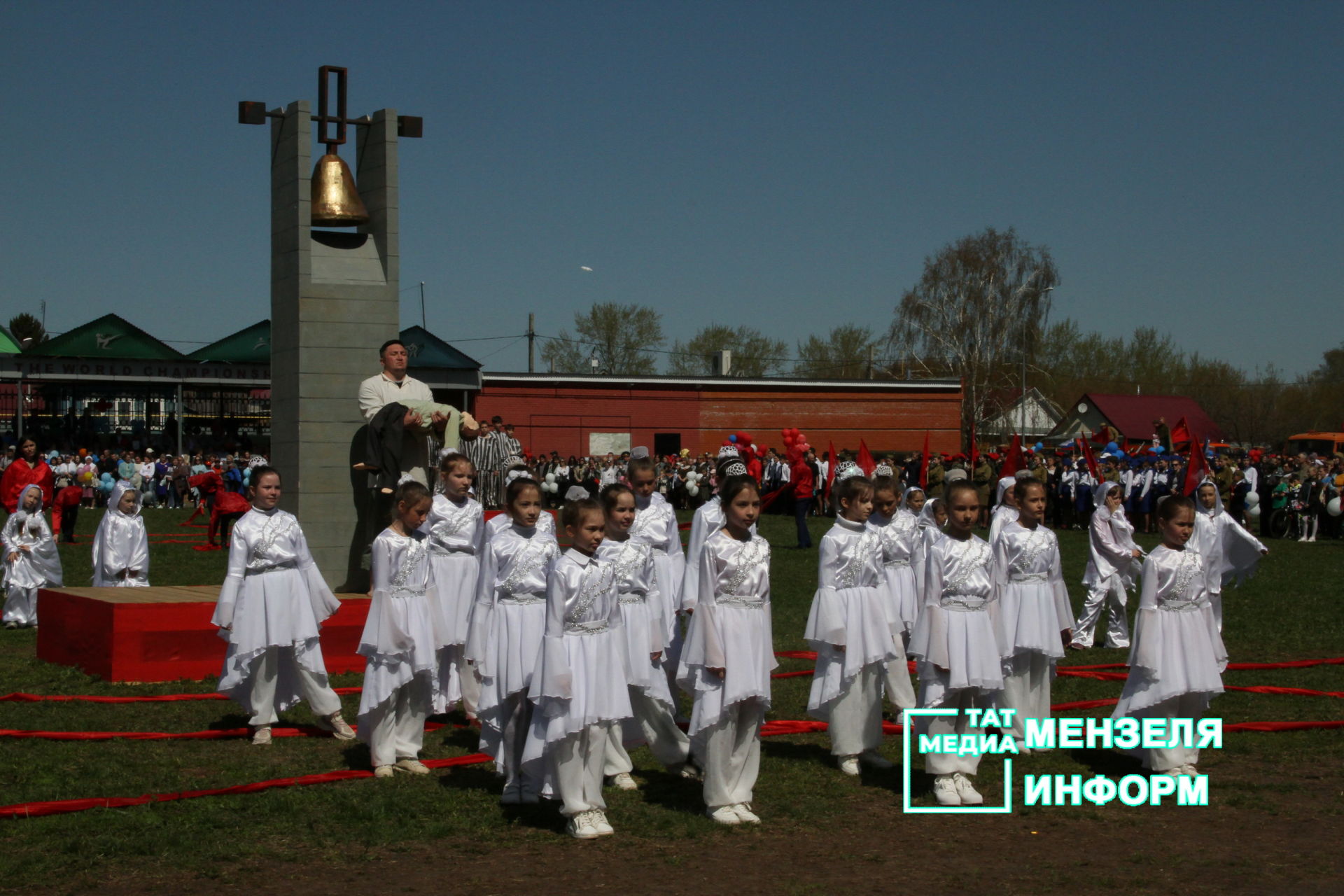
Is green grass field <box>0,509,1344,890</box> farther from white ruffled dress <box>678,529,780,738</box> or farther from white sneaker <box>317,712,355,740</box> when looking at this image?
white ruffled dress <box>678,529,780,738</box>

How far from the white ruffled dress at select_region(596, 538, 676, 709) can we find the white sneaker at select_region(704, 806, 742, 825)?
85 cm

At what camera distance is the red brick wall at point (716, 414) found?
1779 inches

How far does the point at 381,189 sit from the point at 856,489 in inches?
263

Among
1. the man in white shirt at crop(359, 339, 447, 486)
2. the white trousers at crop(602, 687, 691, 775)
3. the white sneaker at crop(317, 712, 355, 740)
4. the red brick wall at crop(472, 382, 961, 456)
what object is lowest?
the white sneaker at crop(317, 712, 355, 740)

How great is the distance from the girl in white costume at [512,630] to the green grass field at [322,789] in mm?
269

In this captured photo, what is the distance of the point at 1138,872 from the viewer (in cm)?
597

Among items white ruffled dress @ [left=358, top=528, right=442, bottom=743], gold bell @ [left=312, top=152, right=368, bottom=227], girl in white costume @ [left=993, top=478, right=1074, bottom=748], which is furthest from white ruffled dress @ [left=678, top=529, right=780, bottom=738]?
gold bell @ [left=312, top=152, right=368, bottom=227]

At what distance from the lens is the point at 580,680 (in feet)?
21.1

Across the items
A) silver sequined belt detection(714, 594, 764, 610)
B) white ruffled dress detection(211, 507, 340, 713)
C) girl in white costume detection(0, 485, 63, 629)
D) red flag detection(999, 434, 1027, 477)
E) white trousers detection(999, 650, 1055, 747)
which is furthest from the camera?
red flag detection(999, 434, 1027, 477)

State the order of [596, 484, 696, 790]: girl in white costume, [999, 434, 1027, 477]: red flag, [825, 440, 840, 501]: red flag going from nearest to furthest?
[596, 484, 696, 790]: girl in white costume → [999, 434, 1027, 477]: red flag → [825, 440, 840, 501]: red flag

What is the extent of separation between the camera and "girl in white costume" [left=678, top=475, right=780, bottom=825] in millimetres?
6656

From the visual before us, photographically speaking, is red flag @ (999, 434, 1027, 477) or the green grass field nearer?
the green grass field

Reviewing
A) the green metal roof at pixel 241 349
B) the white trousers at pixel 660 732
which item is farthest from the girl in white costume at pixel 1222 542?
the green metal roof at pixel 241 349

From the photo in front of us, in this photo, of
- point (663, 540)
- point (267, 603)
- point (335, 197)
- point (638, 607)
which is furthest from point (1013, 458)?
point (267, 603)
